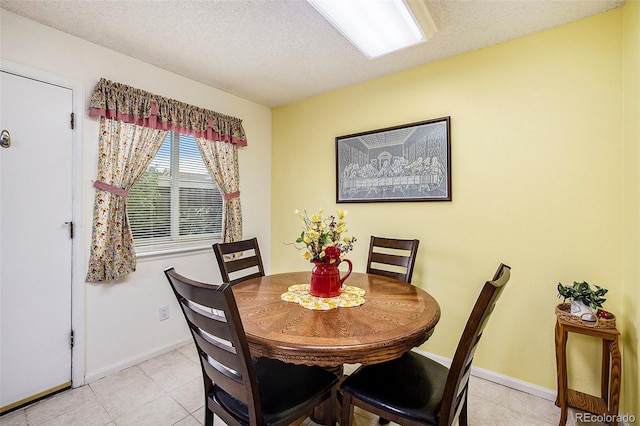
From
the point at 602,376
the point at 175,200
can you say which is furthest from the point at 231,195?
the point at 602,376

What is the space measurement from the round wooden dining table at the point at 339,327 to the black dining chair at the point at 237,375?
12cm

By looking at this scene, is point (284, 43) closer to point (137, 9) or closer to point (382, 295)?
point (137, 9)

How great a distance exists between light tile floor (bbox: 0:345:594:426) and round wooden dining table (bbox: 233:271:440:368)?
2.64 feet

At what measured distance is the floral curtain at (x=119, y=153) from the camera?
7.10 feet

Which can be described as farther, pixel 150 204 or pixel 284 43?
pixel 150 204

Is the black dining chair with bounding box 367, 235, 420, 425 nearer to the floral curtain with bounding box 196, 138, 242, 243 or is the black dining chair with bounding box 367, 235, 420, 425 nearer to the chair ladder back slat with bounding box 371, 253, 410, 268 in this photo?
the chair ladder back slat with bounding box 371, 253, 410, 268

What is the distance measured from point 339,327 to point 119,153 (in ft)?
6.96

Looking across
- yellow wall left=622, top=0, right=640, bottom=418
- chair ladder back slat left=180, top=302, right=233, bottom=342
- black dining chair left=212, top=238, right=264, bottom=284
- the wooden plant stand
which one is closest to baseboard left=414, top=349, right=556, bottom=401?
the wooden plant stand

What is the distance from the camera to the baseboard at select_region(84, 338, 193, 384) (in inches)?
85.1

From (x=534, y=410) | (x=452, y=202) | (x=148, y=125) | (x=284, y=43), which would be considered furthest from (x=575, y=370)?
(x=148, y=125)

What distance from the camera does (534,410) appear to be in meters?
1.86

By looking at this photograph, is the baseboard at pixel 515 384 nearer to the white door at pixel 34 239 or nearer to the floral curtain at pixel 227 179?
the floral curtain at pixel 227 179

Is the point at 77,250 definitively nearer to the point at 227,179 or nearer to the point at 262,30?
the point at 227,179

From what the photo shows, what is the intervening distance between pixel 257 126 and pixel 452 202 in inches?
90.0
